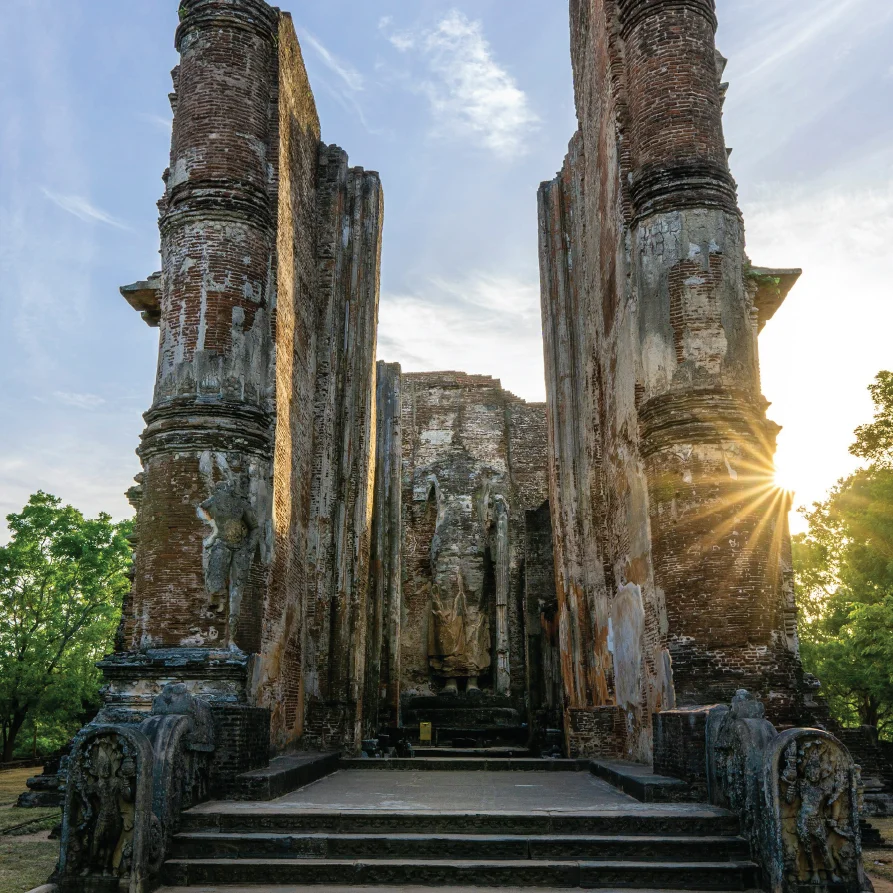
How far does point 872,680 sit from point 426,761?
29.9 ft

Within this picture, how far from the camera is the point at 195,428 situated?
8.20 meters

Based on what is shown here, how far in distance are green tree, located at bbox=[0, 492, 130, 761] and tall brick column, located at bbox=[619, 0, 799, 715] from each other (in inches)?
622

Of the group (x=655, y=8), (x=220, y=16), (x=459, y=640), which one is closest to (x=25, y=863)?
(x=220, y=16)

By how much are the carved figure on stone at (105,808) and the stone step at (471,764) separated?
5073 mm

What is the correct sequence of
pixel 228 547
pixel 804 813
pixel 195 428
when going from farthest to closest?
1. pixel 195 428
2. pixel 228 547
3. pixel 804 813

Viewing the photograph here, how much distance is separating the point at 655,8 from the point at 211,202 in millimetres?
4938

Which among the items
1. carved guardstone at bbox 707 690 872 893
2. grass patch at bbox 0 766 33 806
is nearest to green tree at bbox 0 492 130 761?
grass patch at bbox 0 766 33 806

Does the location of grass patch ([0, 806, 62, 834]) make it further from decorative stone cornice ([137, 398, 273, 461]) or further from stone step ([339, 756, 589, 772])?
decorative stone cornice ([137, 398, 273, 461])

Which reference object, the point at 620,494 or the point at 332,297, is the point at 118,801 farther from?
the point at 332,297

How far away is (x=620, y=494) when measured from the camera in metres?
9.33

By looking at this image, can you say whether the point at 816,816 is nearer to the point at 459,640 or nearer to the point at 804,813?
the point at 804,813

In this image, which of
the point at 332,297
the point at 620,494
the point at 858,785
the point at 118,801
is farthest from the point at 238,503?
the point at 858,785

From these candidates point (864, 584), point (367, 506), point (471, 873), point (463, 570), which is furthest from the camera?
point (463, 570)

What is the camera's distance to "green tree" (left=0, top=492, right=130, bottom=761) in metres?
18.9
